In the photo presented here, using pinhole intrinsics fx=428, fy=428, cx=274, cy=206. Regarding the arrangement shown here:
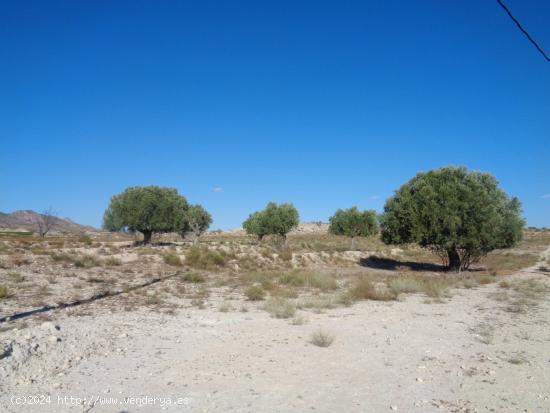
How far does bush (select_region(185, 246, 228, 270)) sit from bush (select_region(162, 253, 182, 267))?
2.37ft

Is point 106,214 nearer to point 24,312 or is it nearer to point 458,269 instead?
point 458,269

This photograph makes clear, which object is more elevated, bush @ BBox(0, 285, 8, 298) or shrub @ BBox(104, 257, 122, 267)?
shrub @ BBox(104, 257, 122, 267)

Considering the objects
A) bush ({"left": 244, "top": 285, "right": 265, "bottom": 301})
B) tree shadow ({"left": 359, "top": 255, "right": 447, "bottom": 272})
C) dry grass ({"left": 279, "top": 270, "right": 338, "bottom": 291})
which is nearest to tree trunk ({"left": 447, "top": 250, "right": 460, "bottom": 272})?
tree shadow ({"left": 359, "top": 255, "right": 447, "bottom": 272})

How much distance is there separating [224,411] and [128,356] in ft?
11.6

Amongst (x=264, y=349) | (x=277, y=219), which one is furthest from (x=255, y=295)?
(x=277, y=219)

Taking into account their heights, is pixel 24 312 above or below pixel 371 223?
below

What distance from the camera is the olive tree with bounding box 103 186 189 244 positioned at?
162ft

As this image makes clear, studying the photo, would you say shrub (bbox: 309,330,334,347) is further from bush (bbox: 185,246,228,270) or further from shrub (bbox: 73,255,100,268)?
bush (bbox: 185,246,228,270)

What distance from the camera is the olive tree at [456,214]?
30.5 meters

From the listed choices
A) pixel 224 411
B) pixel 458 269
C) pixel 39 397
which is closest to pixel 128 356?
pixel 39 397

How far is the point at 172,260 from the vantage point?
101ft

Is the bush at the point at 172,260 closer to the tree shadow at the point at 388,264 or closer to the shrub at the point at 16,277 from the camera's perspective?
the shrub at the point at 16,277

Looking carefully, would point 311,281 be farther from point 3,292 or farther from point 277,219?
point 277,219

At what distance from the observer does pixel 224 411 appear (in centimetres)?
629
